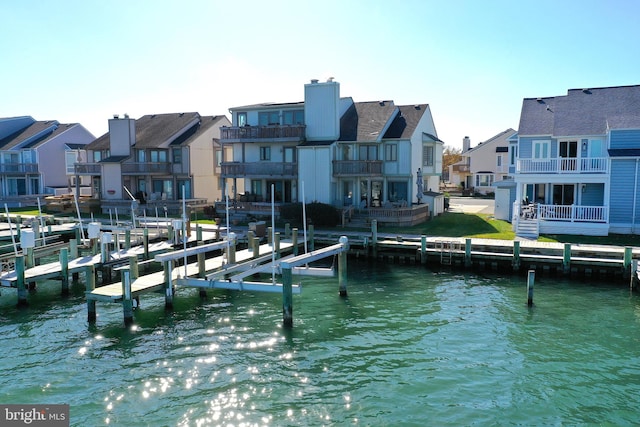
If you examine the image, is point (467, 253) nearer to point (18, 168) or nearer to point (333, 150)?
point (333, 150)

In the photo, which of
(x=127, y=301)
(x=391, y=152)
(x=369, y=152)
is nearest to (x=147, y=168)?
(x=369, y=152)

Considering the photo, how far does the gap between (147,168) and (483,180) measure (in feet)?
147

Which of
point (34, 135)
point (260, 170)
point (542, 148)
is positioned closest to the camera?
point (542, 148)

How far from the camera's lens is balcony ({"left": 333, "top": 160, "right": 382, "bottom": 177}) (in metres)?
41.2

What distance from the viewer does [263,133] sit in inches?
1735

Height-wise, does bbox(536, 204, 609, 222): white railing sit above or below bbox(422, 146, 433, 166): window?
below

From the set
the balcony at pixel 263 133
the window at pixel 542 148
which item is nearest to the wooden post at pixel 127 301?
the balcony at pixel 263 133

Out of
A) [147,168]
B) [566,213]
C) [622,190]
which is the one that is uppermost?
[147,168]

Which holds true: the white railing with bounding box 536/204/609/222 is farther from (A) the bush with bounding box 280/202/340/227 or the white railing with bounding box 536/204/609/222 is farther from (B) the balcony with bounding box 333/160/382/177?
(A) the bush with bounding box 280/202/340/227

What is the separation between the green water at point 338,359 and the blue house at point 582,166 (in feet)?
33.1

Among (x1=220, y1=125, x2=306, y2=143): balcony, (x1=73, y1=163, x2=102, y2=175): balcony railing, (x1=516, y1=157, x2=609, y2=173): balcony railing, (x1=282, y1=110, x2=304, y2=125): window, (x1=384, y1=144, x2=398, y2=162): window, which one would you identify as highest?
(x1=282, y1=110, x2=304, y2=125): window

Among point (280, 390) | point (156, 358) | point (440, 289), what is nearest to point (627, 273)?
point (440, 289)

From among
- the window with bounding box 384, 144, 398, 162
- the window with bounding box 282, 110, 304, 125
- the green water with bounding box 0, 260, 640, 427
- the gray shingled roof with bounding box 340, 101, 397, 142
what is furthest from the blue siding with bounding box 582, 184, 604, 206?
the window with bounding box 282, 110, 304, 125

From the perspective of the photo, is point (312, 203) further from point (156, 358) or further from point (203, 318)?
point (156, 358)
